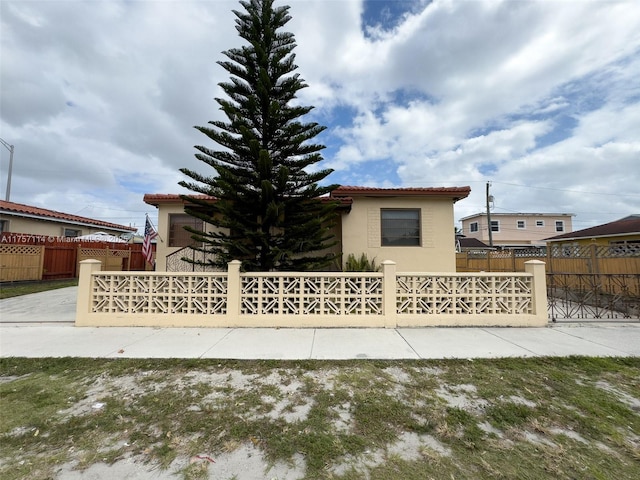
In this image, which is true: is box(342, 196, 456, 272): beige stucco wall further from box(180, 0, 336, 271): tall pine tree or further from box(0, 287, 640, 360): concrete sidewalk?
box(0, 287, 640, 360): concrete sidewalk

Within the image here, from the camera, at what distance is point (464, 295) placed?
6.23 meters

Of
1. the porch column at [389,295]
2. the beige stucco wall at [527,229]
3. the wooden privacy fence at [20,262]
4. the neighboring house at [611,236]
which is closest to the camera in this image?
the porch column at [389,295]

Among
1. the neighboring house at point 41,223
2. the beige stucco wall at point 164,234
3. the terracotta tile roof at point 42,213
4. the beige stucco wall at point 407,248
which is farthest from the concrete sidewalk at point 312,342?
the neighboring house at point 41,223

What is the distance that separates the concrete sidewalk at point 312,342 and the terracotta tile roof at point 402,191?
4645 mm

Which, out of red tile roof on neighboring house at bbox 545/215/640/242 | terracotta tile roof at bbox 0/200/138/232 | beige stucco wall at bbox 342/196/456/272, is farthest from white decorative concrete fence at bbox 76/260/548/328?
red tile roof on neighboring house at bbox 545/215/640/242

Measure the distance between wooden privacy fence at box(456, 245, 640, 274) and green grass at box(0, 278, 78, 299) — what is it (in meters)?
16.9

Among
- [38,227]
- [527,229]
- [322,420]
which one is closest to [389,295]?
[322,420]

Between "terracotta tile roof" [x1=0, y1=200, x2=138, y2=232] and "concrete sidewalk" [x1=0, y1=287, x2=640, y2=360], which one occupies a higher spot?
"terracotta tile roof" [x1=0, y1=200, x2=138, y2=232]

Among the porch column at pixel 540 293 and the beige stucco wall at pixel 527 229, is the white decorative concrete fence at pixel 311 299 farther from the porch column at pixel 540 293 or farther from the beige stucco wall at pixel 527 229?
the beige stucco wall at pixel 527 229

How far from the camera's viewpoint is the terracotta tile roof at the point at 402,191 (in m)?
9.38

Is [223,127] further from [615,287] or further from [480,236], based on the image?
[480,236]

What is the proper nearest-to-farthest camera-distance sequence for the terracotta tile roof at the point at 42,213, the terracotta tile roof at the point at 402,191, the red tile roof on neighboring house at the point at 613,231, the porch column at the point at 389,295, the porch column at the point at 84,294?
the porch column at the point at 389,295
the porch column at the point at 84,294
the terracotta tile roof at the point at 402,191
the terracotta tile roof at the point at 42,213
the red tile roof on neighboring house at the point at 613,231

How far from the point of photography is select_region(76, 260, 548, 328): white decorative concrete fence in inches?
240

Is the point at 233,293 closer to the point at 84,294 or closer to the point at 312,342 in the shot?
the point at 312,342
